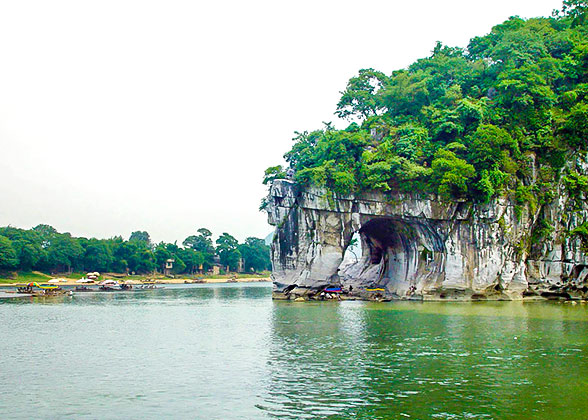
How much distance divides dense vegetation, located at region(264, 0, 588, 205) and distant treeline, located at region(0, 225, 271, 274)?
138ft

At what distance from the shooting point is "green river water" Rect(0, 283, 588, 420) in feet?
35.6

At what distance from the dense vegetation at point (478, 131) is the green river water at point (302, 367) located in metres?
11.6

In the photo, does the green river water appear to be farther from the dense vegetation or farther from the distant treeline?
the distant treeline

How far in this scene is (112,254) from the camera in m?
77.6

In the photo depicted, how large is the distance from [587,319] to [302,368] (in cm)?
1631

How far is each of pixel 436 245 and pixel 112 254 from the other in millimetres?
55198

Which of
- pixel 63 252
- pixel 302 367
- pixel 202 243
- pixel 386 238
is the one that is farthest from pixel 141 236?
pixel 302 367

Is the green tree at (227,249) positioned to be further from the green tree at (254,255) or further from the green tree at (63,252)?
the green tree at (63,252)

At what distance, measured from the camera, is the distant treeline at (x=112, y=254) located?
67.0 meters

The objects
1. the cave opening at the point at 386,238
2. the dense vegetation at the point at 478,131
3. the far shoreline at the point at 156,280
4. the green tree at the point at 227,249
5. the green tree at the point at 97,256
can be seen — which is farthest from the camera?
the green tree at the point at 227,249

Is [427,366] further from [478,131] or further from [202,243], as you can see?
[202,243]

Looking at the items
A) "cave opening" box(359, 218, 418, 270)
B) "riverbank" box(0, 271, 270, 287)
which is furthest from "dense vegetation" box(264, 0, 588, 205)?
"riverbank" box(0, 271, 270, 287)

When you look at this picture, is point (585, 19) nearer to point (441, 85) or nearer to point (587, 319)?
point (441, 85)

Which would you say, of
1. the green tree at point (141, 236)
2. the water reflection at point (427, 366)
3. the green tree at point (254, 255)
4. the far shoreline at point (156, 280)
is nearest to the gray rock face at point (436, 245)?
the water reflection at point (427, 366)
